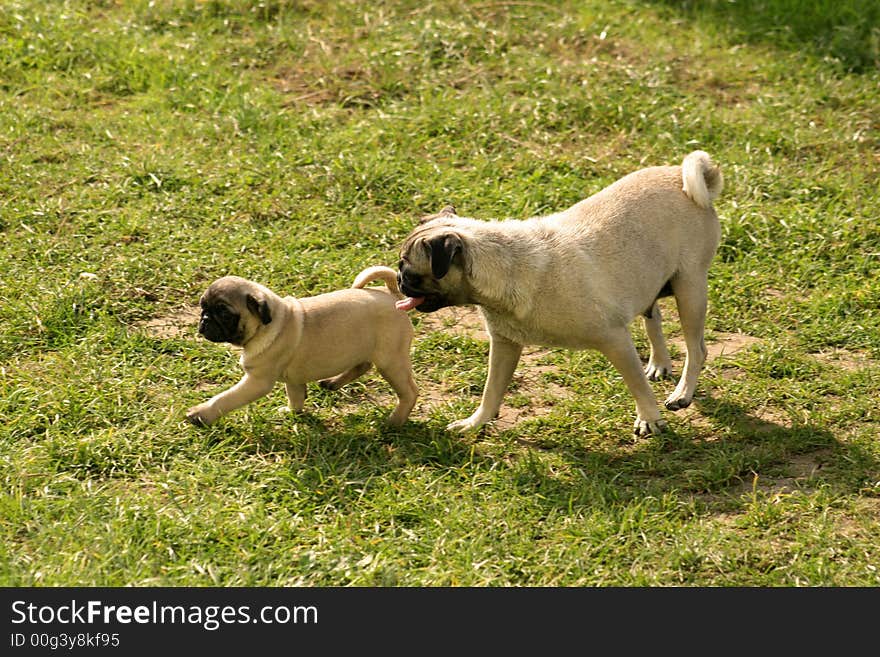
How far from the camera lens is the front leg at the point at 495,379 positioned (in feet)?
24.2

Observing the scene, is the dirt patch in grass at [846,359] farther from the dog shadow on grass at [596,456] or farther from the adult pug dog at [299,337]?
the adult pug dog at [299,337]

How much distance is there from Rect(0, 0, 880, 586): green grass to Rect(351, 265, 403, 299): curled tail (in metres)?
0.71

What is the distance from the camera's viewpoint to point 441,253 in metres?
6.67

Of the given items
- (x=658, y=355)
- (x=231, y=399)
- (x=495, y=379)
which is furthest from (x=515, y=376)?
(x=231, y=399)

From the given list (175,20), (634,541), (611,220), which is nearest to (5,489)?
(634,541)

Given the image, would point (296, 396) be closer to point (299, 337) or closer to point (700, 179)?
point (299, 337)

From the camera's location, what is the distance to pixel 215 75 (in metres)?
11.9

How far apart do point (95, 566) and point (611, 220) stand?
11.7 ft

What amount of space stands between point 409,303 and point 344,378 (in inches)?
32.5

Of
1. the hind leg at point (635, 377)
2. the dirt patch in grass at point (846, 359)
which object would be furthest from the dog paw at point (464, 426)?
the dirt patch in grass at point (846, 359)

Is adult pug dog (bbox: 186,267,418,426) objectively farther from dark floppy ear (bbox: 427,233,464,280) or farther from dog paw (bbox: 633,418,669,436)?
dog paw (bbox: 633,418,669,436)

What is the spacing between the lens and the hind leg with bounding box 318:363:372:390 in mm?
7602

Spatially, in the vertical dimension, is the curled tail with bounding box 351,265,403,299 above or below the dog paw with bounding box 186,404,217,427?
above

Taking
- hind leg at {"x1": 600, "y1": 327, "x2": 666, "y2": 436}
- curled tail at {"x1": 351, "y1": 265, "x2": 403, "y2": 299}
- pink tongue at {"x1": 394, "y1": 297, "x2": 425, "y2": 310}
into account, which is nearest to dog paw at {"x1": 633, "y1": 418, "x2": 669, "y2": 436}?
hind leg at {"x1": 600, "y1": 327, "x2": 666, "y2": 436}
